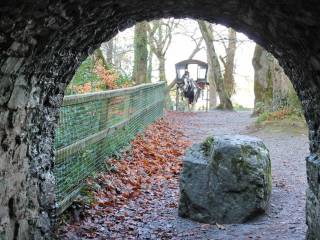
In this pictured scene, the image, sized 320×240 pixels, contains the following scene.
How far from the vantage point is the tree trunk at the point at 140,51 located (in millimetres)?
→ 17047

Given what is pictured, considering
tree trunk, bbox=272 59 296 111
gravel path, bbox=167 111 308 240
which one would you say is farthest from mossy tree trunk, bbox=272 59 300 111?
gravel path, bbox=167 111 308 240

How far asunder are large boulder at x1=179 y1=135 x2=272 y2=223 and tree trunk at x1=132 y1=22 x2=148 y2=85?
11033 mm

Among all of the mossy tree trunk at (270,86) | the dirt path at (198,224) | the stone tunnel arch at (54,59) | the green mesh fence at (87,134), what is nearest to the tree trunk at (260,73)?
the mossy tree trunk at (270,86)

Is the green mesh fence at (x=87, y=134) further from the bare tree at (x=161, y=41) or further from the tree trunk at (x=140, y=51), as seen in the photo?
the bare tree at (x=161, y=41)

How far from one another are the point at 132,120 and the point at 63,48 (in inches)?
263

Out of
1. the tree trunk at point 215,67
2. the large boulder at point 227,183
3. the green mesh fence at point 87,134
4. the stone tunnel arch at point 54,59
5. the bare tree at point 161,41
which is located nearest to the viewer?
the stone tunnel arch at point 54,59

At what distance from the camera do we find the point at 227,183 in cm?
625

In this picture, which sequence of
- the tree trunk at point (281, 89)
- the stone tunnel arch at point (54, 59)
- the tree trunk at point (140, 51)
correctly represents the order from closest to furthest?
the stone tunnel arch at point (54, 59)
the tree trunk at point (281, 89)
the tree trunk at point (140, 51)

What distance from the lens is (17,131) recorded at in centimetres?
374

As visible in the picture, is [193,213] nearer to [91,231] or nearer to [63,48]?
[91,231]

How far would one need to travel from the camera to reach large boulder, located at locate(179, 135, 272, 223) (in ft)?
20.3

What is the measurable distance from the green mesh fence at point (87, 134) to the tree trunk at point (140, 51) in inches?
268

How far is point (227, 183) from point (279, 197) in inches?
53.4

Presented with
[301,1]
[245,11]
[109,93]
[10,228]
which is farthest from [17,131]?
[109,93]
